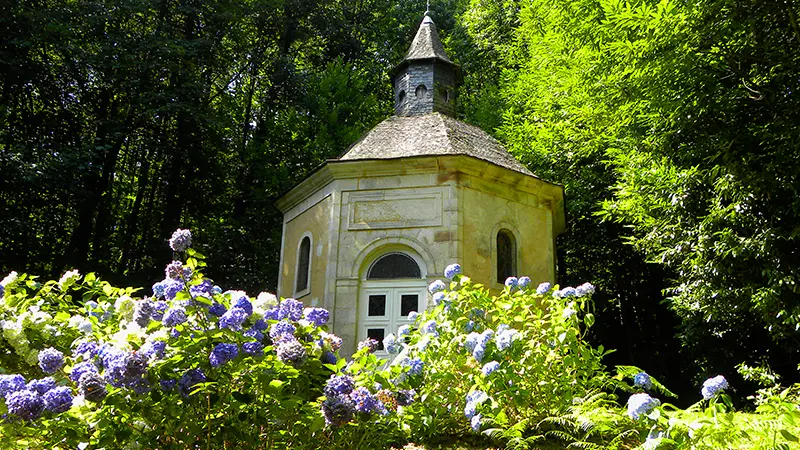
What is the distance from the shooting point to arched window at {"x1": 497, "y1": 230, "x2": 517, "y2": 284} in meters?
13.1

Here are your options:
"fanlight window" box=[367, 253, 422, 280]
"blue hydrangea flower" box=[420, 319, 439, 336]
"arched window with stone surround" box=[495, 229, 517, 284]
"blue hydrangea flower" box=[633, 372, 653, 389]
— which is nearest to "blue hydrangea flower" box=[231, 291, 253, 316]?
"blue hydrangea flower" box=[420, 319, 439, 336]

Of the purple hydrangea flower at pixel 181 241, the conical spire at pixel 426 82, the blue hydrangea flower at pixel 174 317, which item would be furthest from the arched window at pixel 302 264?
the blue hydrangea flower at pixel 174 317

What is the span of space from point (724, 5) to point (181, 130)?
1604 cm

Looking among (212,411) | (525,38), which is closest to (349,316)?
(212,411)

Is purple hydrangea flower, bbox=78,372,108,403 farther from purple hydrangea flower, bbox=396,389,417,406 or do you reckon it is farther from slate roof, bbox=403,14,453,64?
slate roof, bbox=403,14,453,64

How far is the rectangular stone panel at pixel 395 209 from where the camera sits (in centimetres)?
1245

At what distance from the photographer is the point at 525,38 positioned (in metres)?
22.2

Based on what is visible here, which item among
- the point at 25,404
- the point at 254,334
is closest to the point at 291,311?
the point at 254,334

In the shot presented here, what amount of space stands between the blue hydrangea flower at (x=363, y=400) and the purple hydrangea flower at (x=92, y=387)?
4.31 feet

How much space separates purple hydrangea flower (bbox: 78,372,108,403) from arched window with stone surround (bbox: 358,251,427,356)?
8.92 meters

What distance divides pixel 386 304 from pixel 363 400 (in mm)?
8636

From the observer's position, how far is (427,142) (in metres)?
13.7

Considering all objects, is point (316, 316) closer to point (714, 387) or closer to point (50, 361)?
point (50, 361)

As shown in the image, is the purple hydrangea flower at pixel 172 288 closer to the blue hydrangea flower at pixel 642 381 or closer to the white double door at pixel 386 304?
the blue hydrangea flower at pixel 642 381
